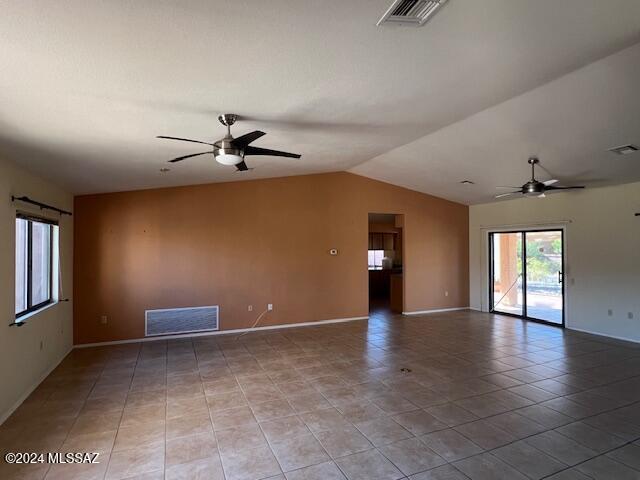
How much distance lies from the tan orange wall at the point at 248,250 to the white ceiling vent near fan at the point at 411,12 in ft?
16.2

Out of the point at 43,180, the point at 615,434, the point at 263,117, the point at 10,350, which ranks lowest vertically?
the point at 615,434

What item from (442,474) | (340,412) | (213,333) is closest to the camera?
(442,474)

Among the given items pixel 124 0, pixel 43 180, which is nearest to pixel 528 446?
pixel 124 0

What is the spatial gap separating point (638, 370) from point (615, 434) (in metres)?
2.11

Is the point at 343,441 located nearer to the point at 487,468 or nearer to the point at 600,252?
the point at 487,468

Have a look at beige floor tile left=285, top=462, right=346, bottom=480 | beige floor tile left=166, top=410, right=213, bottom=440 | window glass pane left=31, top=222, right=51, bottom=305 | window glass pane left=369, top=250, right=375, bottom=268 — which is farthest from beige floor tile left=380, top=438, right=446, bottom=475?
window glass pane left=369, top=250, right=375, bottom=268

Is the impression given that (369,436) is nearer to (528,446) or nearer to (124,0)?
(528,446)

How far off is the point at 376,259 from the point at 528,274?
4.39 metres

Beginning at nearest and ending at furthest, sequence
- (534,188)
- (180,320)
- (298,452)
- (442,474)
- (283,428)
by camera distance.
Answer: (442,474) → (298,452) → (283,428) → (534,188) → (180,320)

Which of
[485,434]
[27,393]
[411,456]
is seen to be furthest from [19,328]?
[485,434]

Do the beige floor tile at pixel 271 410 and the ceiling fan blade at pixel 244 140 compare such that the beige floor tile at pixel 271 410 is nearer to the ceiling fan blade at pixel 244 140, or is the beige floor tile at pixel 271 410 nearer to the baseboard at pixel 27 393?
the baseboard at pixel 27 393

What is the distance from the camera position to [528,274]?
7387mm

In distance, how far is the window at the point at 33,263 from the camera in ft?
12.5

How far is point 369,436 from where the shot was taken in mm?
2893
